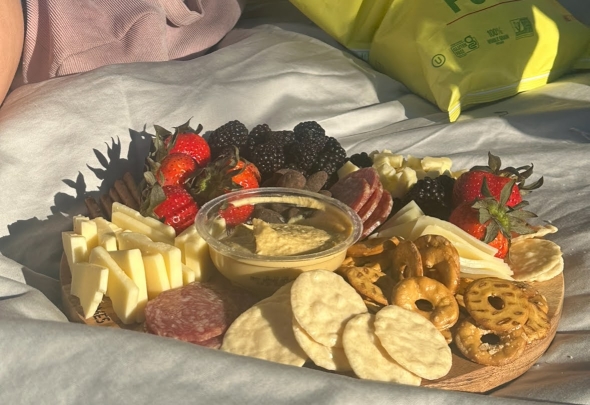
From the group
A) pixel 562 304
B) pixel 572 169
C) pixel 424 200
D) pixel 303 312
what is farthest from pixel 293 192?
pixel 572 169

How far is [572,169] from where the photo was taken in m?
1.98

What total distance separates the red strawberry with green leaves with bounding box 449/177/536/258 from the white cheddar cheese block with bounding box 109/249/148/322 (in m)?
0.62

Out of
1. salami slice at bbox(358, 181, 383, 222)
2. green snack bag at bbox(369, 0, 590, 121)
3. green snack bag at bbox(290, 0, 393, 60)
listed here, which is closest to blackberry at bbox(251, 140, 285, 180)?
salami slice at bbox(358, 181, 383, 222)

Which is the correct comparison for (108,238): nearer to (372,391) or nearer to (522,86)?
(372,391)

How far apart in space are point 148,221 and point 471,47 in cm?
128

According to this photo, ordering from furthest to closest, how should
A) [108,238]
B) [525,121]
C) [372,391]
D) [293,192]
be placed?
1. [525,121]
2. [293,192]
3. [108,238]
4. [372,391]

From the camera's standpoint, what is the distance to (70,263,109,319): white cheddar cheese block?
4.23 feet

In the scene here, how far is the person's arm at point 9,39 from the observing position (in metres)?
1.72

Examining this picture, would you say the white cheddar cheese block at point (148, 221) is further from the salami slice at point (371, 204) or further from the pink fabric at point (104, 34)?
the pink fabric at point (104, 34)

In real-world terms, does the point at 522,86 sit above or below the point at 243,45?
below

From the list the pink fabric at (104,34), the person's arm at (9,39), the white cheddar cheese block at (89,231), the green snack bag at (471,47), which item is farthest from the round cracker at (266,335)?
the green snack bag at (471,47)

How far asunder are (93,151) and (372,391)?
1.05m

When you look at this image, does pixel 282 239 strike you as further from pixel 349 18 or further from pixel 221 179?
pixel 349 18

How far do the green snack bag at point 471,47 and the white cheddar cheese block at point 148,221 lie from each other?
43.1 inches
